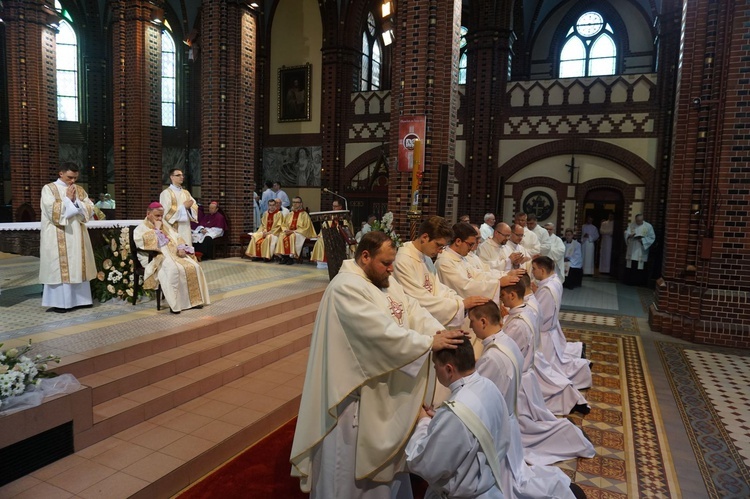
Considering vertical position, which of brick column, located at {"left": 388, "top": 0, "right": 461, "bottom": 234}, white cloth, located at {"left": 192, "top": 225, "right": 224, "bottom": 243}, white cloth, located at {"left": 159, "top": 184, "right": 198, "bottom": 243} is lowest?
white cloth, located at {"left": 192, "top": 225, "right": 224, "bottom": 243}

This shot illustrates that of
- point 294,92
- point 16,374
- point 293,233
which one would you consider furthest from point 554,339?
point 294,92

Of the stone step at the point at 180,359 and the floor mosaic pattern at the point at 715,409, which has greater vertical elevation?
the stone step at the point at 180,359

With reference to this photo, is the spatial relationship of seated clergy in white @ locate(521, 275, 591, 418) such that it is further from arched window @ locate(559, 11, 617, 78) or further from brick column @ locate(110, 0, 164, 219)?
arched window @ locate(559, 11, 617, 78)

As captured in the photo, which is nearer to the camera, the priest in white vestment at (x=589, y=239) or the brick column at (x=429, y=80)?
the brick column at (x=429, y=80)

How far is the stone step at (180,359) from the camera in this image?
4219 millimetres

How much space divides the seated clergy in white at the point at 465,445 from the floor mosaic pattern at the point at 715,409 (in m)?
2.42

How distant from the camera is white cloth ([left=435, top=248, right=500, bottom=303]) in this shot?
5199 millimetres

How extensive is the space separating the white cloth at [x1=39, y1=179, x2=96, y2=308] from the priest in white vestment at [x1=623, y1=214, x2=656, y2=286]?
12925mm

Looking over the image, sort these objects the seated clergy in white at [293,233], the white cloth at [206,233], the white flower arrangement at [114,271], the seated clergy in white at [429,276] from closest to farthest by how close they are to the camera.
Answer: the seated clergy in white at [429,276]
the white flower arrangement at [114,271]
the white cloth at [206,233]
the seated clergy in white at [293,233]

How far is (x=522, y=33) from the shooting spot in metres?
17.1

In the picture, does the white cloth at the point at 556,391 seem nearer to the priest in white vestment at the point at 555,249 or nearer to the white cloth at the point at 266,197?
the priest in white vestment at the point at 555,249

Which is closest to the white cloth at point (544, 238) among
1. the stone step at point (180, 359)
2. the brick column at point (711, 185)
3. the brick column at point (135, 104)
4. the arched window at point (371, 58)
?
the brick column at point (711, 185)

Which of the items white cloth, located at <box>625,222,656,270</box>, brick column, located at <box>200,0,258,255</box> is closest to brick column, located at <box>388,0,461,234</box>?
brick column, located at <box>200,0,258,255</box>

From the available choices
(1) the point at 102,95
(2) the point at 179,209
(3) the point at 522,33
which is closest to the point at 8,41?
(1) the point at 102,95
